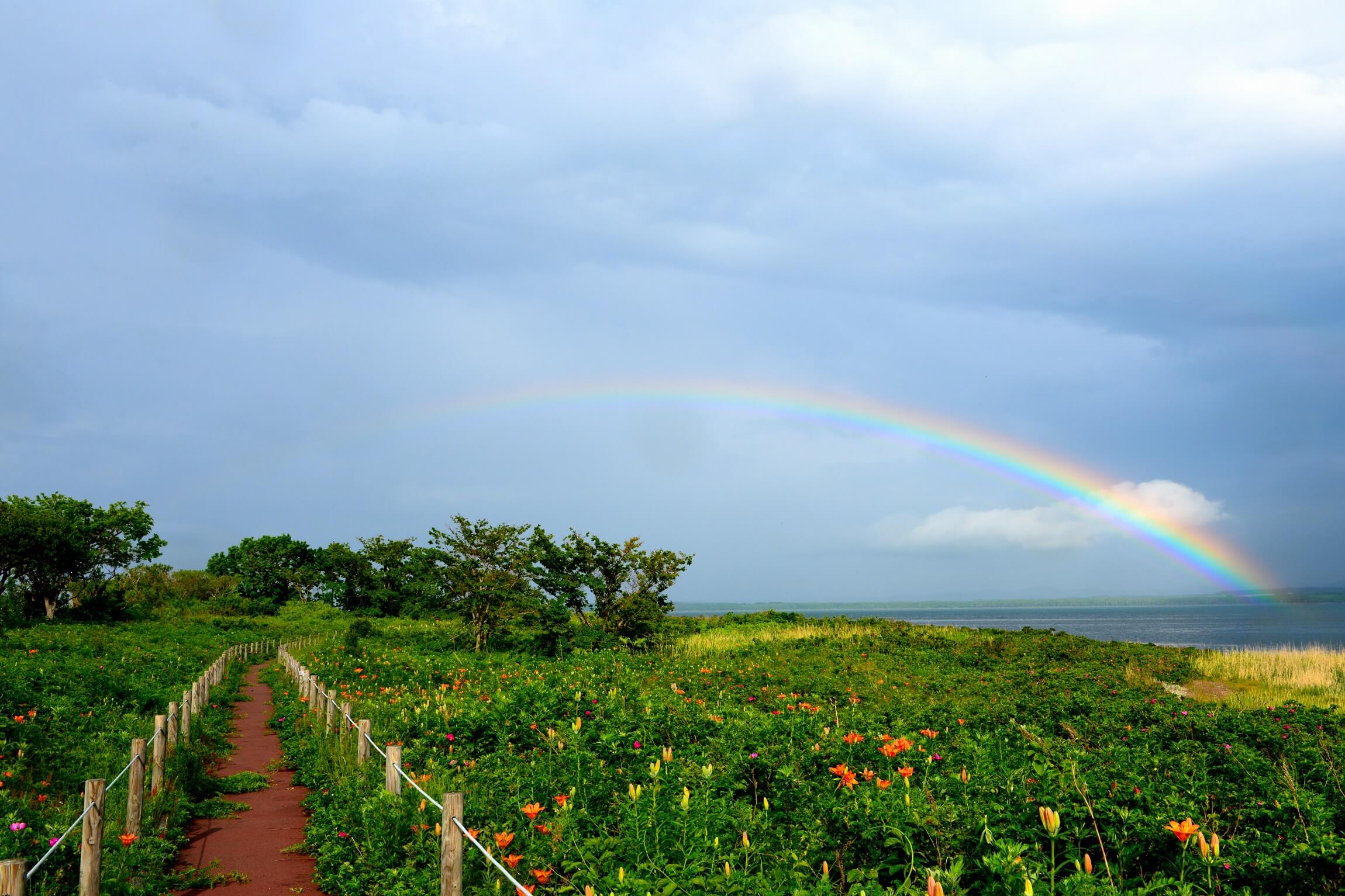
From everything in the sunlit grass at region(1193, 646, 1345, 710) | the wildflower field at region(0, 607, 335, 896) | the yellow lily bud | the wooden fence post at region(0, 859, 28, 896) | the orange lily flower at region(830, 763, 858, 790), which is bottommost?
the sunlit grass at region(1193, 646, 1345, 710)

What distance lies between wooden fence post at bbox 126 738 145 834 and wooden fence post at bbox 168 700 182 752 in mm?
2419

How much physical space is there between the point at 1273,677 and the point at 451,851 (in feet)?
75.6

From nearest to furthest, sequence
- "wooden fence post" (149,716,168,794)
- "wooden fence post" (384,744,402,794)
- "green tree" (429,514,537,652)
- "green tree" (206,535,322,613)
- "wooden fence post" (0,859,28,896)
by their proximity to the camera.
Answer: "wooden fence post" (0,859,28,896) < "wooden fence post" (384,744,402,794) < "wooden fence post" (149,716,168,794) < "green tree" (429,514,537,652) < "green tree" (206,535,322,613)

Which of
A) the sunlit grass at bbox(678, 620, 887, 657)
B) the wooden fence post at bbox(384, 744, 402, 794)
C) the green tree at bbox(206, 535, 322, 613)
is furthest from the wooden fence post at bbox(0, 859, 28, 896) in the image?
the green tree at bbox(206, 535, 322, 613)

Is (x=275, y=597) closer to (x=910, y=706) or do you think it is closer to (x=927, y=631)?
(x=927, y=631)

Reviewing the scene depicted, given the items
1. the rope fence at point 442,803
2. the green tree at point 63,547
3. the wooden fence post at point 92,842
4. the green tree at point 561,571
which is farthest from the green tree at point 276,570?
the wooden fence post at point 92,842

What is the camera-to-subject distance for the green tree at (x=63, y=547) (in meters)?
37.7

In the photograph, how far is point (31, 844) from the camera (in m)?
6.30

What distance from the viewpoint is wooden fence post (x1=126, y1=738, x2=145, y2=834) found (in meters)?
7.19

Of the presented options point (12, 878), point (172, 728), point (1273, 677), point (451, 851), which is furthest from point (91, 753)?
point (1273, 677)

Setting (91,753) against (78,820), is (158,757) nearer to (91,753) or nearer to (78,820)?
(91,753)

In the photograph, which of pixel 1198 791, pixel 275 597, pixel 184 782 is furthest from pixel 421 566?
pixel 275 597

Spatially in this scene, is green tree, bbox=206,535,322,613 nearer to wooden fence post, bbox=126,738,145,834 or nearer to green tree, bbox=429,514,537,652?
green tree, bbox=429,514,537,652

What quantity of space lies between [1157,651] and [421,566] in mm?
24858
